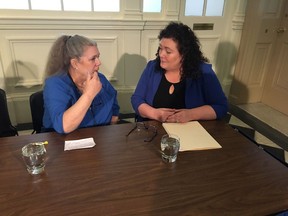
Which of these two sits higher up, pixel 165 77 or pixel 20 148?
pixel 165 77

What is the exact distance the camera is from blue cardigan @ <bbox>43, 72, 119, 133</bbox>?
133 centimetres

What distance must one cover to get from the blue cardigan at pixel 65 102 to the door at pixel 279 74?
8.24ft

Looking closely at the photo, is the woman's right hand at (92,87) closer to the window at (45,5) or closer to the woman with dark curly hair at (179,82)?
the woman with dark curly hair at (179,82)

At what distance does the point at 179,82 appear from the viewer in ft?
5.75

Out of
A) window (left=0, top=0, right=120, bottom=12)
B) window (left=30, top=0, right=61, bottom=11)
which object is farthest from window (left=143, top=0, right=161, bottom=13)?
window (left=30, top=0, right=61, bottom=11)

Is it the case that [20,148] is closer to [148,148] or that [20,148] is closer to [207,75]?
[148,148]

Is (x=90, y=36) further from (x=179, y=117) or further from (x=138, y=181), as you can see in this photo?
(x=138, y=181)

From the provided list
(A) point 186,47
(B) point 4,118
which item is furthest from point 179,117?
(B) point 4,118

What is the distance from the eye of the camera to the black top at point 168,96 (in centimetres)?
175

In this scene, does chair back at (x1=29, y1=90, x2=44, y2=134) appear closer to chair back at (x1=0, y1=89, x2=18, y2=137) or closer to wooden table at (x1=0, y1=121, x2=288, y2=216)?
chair back at (x1=0, y1=89, x2=18, y2=137)

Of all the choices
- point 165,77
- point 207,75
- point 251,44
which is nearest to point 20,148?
point 165,77

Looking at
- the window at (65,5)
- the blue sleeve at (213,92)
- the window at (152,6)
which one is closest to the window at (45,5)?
the window at (65,5)

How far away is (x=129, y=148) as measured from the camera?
1190 mm

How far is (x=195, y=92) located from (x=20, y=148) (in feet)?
3.67
